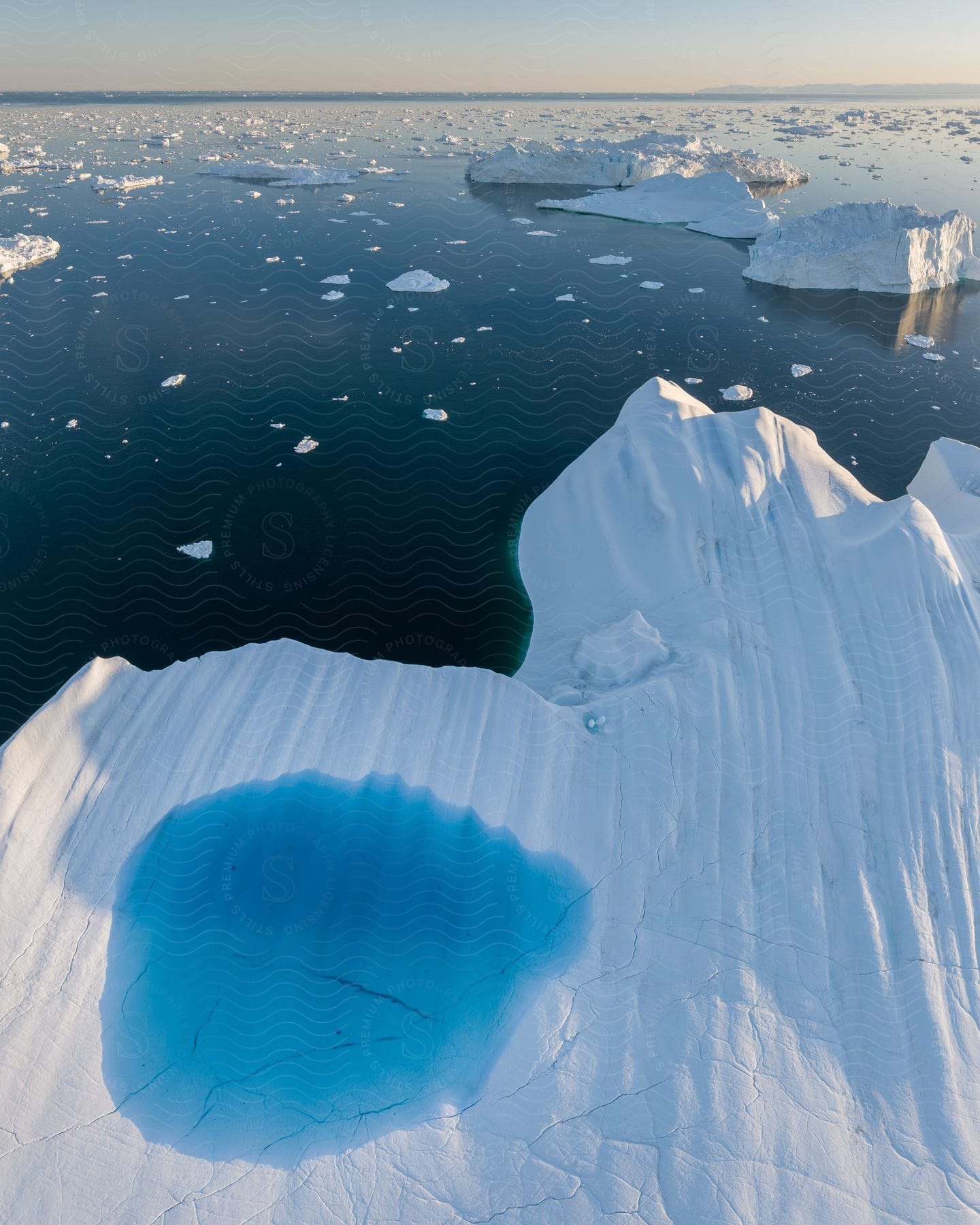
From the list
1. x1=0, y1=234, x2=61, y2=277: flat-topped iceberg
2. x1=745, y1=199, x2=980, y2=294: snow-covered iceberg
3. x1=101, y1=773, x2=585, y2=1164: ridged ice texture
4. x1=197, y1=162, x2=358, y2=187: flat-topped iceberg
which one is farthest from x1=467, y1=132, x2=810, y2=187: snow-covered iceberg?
x1=101, y1=773, x2=585, y2=1164: ridged ice texture

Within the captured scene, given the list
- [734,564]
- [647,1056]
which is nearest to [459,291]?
[734,564]

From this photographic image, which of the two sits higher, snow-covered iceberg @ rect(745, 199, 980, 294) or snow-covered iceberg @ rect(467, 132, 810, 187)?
snow-covered iceberg @ rect(467, 132, 810, 187)

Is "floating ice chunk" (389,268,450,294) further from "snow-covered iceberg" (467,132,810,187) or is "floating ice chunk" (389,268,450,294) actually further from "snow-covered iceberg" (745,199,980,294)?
"snow-covered iceberg" (467,132,810,187)

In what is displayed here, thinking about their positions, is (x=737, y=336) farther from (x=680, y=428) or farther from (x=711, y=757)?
(x=711, y=757)

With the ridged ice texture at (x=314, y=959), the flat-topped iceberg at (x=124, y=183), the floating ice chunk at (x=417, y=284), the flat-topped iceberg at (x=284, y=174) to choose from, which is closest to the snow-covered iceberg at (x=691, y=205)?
the flat-topped iceberg at (x=284, y=174)

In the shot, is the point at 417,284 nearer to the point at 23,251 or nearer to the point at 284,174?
the point at 23,251

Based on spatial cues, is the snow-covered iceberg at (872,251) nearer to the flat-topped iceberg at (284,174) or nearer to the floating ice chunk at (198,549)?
the floating ice chunk at (198,549)
